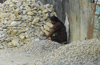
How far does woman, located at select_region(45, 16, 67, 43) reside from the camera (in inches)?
203

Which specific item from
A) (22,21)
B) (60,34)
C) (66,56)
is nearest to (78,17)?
(60,34)

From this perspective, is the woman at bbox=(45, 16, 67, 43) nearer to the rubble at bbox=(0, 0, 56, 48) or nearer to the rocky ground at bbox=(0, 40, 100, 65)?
the rubble at bbox=(0, 0, 56, 48)

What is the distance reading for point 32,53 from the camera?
4559mm

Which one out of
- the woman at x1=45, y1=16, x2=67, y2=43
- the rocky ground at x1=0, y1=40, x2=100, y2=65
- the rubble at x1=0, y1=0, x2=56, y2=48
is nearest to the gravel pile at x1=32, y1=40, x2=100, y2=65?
the rocky ground at x1=0, y1=40, x2=100, y2=65

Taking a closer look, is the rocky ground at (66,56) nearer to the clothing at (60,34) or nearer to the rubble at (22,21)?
the clothing at (60,34)

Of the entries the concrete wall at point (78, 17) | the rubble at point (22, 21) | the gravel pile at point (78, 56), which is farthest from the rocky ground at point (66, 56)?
the rubble at point (22, 21)

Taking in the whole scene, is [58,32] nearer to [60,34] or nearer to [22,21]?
[60,34]

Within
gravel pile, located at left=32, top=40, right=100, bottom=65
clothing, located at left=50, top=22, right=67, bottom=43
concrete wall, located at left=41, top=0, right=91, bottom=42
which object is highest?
concrete wall, located at left=41, top=0, right=91, bottom=42

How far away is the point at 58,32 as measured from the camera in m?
5.28

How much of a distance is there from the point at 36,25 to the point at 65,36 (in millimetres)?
1322

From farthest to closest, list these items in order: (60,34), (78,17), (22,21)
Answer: (22,21) < (60,34) < (78,17)

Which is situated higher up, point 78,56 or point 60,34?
point 78,56

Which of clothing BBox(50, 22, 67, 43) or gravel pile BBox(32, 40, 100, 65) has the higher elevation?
gravel pile BBox(32, 40, 100, 65)

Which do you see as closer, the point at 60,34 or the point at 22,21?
the point at 60,34
